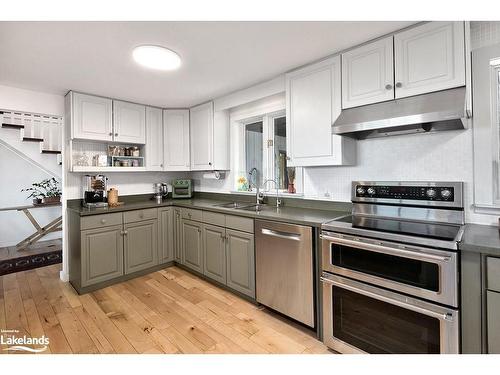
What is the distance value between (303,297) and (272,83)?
Result: 80.0 inches

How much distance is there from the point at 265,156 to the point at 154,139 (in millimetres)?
1621

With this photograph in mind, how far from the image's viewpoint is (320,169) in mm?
2406

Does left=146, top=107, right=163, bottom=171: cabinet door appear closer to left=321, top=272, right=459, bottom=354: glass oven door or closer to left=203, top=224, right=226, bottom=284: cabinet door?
left=203, top=224, right=226, bottom=284: cabinet door

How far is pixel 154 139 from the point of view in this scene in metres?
3.48

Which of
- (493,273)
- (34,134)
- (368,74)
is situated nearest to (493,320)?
(493,273)

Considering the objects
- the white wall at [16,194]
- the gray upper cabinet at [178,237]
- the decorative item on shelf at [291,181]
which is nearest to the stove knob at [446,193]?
the decorative item on shelf at [291,181]

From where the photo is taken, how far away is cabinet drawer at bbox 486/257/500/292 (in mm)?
1167

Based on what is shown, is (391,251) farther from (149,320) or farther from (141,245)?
(141,245)

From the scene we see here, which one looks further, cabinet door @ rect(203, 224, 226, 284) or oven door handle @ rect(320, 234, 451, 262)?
cabinet door @ rect(203, 224, 226, 284)

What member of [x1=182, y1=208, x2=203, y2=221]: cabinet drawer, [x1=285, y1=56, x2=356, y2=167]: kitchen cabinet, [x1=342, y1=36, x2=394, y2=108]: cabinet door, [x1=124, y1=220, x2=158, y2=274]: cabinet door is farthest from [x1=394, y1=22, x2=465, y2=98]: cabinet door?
[x1=124, y1=220, x2=158, y2=274]: cabinet door

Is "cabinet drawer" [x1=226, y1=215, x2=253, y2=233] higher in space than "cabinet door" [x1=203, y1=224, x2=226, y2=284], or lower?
higher

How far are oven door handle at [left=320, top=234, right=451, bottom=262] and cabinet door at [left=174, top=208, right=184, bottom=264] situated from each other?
2.08 metres

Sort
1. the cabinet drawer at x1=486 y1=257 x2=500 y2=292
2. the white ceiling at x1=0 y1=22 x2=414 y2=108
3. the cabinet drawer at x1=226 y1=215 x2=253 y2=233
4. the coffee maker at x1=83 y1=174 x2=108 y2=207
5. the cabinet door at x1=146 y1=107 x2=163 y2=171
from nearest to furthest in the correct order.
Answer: the cabinet drawer at x1=486 y1=257 x2=500 y2=292, the white ceiling at x1=0 y1=22 x2=414 y2=108, the cabinet drawer at x1=226 y1=215 x2=253 y2=233, the coffee maker at x1=83 y1=174 x2=108 y2=207, the cabinet door at x1=146 y1=107 x2=163 y2=171

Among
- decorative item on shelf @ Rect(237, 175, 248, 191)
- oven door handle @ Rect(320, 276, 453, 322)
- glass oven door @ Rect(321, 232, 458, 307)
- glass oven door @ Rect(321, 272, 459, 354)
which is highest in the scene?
decorative item on shelf @ Rect(237, 175, 248, 191)
